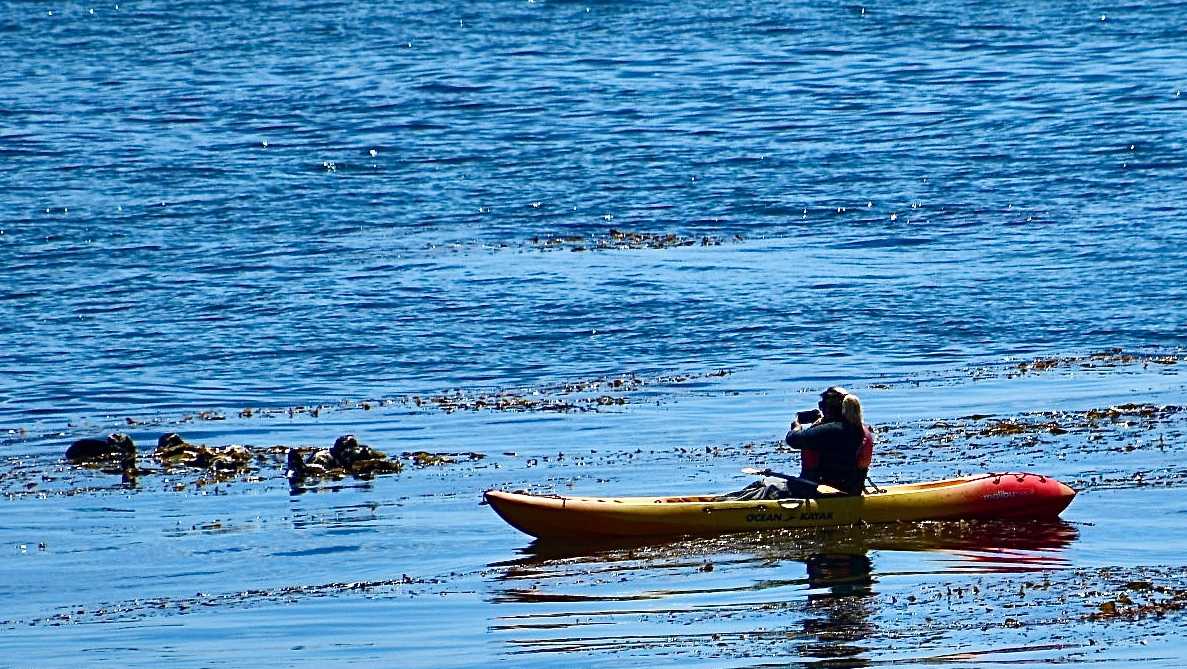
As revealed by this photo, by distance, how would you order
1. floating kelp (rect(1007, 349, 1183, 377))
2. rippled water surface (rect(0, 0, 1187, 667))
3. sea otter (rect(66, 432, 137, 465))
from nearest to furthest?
rippled water surface (rect(0, 0, 1187, 667))
sea otter (rect(66, 432, 137, 465))
floating kelp (rect(1007, 349, 1183, 377))

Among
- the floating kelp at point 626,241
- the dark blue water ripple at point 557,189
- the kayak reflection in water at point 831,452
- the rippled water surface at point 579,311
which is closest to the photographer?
the rippled water surface at point 579,311

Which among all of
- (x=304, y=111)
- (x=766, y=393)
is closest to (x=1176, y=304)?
(x=766, y=393)

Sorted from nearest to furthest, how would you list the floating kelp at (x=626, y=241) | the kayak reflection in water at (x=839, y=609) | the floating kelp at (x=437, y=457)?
the kayak reflection in water at (x=839, y=609) → the floating kelp at (x=437, y=457) → the floating kelp at (x=626, y=241)

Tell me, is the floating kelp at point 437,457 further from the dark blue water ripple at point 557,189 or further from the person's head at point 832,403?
the dark blue water ripple at point 557,189

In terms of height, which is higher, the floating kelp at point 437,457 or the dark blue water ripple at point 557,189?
the dark blue water ripple at point 557,189

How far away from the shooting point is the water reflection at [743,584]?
12.9 m

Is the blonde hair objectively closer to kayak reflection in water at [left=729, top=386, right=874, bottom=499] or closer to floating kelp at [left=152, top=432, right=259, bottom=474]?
kayak reflection in water at [left=729, top=386, right=874, bottom=499]

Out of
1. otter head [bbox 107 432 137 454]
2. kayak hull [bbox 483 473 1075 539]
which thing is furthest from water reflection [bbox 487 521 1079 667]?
otter head [bbox 107 432 137 454]

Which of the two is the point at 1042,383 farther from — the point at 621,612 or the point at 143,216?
the point at 143,216

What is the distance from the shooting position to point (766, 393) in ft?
83.1

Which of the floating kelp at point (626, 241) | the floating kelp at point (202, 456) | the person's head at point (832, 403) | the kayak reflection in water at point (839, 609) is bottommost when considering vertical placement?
the kayak reflection in water at point (839, 609)

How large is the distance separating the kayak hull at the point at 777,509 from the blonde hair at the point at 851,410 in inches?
26.4

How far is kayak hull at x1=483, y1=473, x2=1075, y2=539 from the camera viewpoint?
55.3 feet

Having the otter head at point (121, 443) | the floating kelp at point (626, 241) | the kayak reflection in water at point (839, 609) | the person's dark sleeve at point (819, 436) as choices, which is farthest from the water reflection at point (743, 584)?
the floating kelp at point (626, 241)
